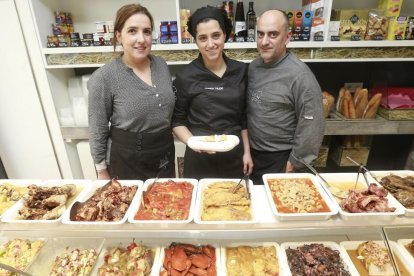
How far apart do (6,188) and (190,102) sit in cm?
134

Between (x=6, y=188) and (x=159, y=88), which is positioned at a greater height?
(x=159, y=88)

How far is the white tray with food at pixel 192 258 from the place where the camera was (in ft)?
4.90

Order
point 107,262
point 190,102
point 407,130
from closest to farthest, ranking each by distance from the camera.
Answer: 1. point 107,262
2. point 190,102
3. point 407,130

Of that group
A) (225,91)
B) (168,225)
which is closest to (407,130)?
(225,91)

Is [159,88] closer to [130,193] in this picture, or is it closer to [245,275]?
[130,193]

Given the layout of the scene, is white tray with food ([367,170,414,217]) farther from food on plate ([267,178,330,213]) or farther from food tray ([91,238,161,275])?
food tray ([91,238,161,275])

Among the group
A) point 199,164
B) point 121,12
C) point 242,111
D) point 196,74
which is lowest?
point 199,164

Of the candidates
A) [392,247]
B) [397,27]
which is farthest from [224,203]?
[397,27]

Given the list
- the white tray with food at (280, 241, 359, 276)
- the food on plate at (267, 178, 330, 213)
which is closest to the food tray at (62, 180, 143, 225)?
the food on plate at (267, 178, 330, 213)

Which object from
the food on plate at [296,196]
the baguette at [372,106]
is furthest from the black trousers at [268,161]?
the baguette at [372,106]

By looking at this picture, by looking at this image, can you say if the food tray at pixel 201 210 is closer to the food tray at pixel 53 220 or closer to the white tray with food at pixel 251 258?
the white tray with food at pixel 251 258

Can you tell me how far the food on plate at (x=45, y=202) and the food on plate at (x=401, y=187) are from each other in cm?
173

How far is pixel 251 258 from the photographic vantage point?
155 cm

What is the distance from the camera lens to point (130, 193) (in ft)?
5.00
